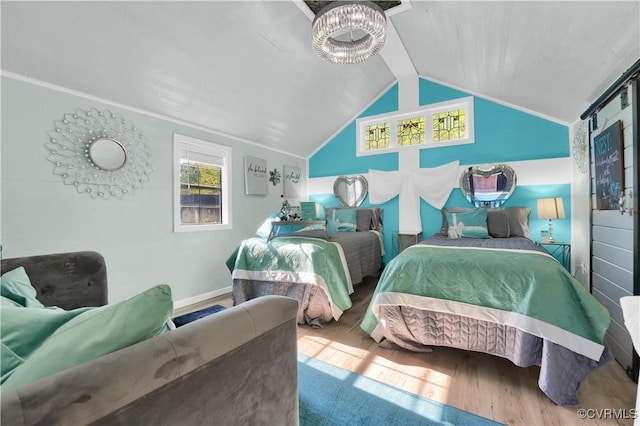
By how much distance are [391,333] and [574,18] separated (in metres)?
2.53

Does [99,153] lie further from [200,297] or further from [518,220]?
[518,220]

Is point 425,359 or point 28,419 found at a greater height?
point 28,419

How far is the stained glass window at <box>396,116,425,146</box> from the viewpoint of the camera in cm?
420

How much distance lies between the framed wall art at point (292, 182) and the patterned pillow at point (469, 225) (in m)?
2.71

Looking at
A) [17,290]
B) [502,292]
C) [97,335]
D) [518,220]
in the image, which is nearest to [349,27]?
[502,292]

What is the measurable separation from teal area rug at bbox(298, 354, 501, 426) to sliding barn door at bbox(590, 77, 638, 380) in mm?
1321

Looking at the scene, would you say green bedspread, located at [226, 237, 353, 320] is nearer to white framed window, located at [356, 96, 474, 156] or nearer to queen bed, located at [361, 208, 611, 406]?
queen bed, located at [361, 208, 611, 406]

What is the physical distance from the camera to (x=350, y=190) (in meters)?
4.73

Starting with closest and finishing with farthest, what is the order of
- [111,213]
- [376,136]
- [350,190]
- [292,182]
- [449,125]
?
[111,213] → [449,125] → [376,136] → [350,190] → [292,182]

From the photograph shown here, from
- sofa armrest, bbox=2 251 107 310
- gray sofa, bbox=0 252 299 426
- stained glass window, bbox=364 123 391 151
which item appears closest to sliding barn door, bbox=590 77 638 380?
gray sofa, bbox=0 252 299 426

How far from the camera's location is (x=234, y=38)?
2.51 metres

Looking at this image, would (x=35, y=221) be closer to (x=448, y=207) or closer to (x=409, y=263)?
(x=409, y=263)

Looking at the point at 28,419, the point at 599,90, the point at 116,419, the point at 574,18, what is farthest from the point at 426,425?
the point at 599,90

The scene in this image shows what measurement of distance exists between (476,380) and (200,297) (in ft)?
Answer: 9.82
